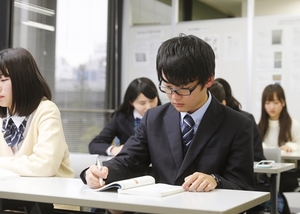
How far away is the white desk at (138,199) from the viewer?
5.22ft

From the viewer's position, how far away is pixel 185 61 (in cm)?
209

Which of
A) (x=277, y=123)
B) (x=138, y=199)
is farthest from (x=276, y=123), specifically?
(x=138, y=199)

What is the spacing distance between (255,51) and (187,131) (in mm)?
4668

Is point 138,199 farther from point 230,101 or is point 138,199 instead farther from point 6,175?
point 230,101

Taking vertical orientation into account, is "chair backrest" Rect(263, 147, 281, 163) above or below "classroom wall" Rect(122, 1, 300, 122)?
below

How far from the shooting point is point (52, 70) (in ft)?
19.2

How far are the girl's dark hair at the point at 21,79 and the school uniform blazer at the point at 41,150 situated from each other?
5 centimetres

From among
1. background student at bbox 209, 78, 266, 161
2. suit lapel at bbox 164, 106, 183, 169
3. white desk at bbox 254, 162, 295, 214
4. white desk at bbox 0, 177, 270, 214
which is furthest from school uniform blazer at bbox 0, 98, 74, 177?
background student at bbox 209, 78, 266, 161

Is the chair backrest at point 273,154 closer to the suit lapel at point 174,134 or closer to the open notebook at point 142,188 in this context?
the suit lapel at point 174,134

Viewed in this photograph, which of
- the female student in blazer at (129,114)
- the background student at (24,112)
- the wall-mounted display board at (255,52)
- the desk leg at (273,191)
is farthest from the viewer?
the wall-mounted display board at (255,52)

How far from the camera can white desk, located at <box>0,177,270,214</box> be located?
5.22 ft

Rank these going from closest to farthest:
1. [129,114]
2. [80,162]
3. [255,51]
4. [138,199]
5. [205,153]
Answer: [138,199], [205,153], [80,162], [129,114], [255,51]

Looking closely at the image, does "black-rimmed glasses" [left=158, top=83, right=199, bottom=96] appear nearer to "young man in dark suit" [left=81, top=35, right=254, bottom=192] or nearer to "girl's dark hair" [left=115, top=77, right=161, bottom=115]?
"young man in dark suit" [left=81, top=35, right=254, bottom=192]

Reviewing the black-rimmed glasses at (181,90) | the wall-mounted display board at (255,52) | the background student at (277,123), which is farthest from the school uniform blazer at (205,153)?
the wall-mounted display board at (255,52)
